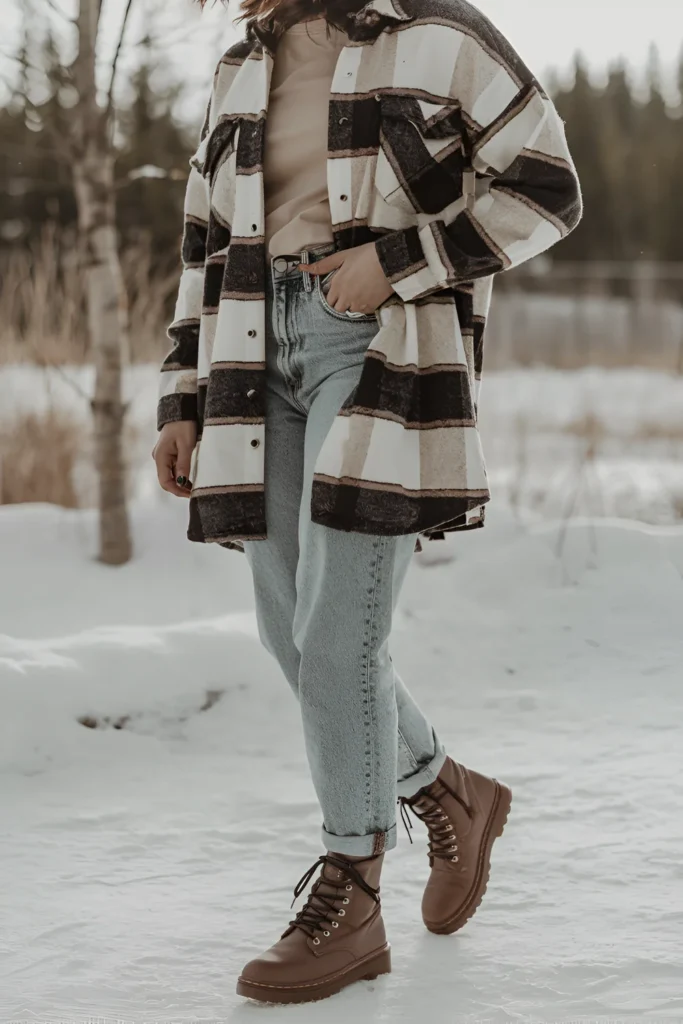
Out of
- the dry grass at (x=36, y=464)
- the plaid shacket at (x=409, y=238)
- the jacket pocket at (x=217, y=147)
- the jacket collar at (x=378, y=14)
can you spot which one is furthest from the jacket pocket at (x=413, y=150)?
the dry grass at (x=36, y=464)

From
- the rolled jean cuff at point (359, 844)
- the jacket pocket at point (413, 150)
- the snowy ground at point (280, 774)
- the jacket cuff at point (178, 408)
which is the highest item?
the jacket pocket at point (413, 150)

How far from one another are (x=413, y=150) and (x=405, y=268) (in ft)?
0.63

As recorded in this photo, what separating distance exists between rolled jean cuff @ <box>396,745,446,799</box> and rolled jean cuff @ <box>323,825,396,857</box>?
188 mm

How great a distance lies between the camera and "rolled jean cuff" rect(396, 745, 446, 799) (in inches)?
80.7

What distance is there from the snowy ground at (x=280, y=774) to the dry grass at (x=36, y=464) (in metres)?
0.44

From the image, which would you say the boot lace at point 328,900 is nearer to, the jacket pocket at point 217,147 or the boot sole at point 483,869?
the boot sole at point 483,869

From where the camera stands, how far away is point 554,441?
8.50m

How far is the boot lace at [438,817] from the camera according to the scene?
2080 millimetres

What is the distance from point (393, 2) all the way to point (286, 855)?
160cm

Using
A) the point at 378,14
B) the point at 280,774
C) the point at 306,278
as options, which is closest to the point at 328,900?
the point at 306,278

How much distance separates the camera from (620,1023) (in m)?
1.68

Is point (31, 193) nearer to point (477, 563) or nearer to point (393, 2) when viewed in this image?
point (477, 563)

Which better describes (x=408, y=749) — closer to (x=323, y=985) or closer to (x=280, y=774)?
(x=323, y=985)

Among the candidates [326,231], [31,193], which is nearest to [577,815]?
[326,231]
